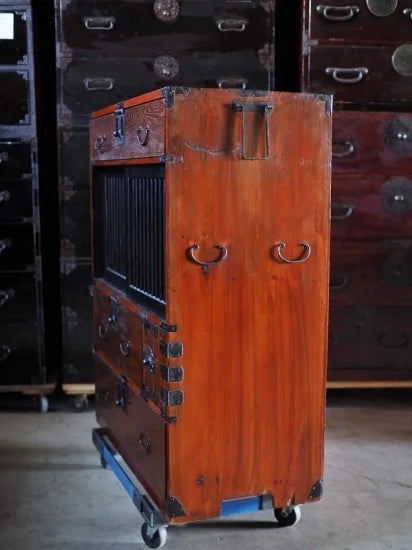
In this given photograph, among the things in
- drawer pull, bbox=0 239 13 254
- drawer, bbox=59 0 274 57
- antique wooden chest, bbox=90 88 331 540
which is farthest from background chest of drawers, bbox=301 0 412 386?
drawer pull, bbox=0 239 13 254

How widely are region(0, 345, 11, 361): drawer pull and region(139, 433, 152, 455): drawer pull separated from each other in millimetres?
1186

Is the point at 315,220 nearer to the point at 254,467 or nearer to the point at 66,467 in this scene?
the point at 254,467

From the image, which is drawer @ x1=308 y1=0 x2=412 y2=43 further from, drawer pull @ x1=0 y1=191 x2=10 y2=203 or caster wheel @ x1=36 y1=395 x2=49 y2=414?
caster wheel @ x1=36 y1=395 x2=49 y2=414

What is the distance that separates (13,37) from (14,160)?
19.7 inches

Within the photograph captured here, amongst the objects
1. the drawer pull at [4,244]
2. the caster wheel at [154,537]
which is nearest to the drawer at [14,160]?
the drawer pull at [4,244]

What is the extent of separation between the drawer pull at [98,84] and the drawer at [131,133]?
58 cm

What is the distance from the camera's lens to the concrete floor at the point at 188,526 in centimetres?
209

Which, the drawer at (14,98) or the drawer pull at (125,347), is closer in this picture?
the drawer pull at (125,347)

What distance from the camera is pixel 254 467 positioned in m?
1.97

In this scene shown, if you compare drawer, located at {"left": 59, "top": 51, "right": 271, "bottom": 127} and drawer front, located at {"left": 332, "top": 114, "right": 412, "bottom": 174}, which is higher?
drawer, located at {"left": 59, "top": 51, "right": 271, "bottom": 127}

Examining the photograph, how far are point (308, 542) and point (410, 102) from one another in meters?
1.87

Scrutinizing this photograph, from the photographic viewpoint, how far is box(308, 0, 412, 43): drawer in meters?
2.94

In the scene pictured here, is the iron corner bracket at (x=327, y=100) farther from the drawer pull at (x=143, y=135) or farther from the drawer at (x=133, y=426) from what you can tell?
the drawer at (x=133, y=426)

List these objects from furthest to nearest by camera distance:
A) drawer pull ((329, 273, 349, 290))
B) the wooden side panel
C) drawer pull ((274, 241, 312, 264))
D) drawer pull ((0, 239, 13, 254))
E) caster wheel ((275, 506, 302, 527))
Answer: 1. drawer pull ((329, 273, 349, 290))
2. drawer pull ((0, 239, 13, 254))
3. caster wheel ((275, 506, 302, 527))
4. drawer pull ((274, 241, 312, 264))
5. the wooden side panel
